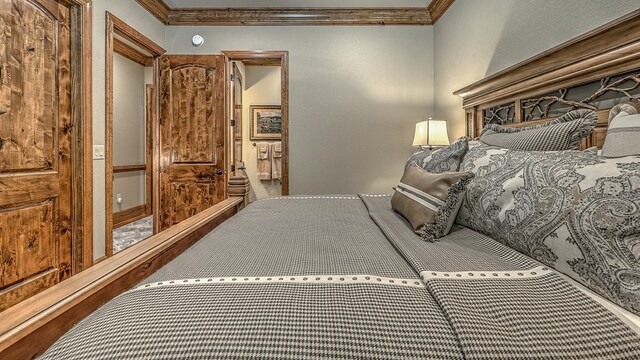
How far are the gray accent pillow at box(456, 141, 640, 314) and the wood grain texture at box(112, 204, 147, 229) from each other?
4.54m

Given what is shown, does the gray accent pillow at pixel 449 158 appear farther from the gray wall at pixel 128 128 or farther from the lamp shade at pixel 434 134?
the gray wall at pixel 128 128

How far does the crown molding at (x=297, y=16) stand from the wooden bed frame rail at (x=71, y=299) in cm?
310

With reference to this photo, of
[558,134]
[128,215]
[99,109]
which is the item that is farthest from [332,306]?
[128,215]

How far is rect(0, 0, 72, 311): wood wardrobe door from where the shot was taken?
1888mm

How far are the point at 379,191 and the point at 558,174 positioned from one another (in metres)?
2.78

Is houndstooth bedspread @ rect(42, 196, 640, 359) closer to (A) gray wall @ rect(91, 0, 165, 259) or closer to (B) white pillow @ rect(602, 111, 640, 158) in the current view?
(B) white pillow @ rect(602, 111, 640, 158)

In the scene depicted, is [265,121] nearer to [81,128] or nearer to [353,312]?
[81,128]

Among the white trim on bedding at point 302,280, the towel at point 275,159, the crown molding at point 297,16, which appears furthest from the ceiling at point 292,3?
the white trim on bedding at point 302,280

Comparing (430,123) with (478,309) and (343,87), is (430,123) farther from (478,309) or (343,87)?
(478,309)

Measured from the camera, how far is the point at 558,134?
45.3 inches

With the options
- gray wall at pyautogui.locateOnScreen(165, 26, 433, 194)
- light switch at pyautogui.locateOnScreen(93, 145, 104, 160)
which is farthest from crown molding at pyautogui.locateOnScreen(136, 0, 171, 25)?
light switch at pyautogui.locateOnScreen(93, 145, 104, 160)

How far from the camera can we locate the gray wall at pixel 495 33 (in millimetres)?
1599

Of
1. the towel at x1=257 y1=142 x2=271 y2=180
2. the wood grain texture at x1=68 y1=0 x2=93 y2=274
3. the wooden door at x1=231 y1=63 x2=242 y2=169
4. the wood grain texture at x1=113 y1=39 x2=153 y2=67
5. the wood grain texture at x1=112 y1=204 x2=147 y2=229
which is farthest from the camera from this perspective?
the towel at x1=257 y1=142 x2=271 y2=180

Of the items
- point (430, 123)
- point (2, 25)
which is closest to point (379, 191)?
point (430, 123)
